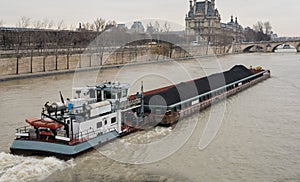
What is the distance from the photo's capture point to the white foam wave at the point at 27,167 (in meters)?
10.6

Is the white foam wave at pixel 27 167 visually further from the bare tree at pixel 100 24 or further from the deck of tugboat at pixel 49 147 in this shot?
the bare tree at pixel 100 24

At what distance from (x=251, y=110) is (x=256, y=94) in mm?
6342

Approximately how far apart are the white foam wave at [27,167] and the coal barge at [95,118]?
0.36m

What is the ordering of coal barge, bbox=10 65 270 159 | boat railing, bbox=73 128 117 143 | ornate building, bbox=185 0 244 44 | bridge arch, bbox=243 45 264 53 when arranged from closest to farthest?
coal barge, bbox=10 65 270 159 < boat railing, bbox=73 128 117 143 < bridge arch, bbox=243 45 264 53 < ornate building, bbox=185 0 244 44

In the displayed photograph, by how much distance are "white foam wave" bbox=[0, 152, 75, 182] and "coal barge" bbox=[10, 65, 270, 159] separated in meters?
0.36

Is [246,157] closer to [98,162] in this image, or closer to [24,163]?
[98,162]

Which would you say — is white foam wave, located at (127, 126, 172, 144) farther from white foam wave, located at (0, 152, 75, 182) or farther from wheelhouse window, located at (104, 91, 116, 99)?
white foam wave, located at (0, 152, 75, 182)

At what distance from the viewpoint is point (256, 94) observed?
26547 millimetres

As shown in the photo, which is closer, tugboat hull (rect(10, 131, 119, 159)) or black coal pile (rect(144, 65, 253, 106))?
tugboat hull (rect(10, 131, 119, 159))

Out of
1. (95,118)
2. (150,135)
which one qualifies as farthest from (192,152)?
(95,118)

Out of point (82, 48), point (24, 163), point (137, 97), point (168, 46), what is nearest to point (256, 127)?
point (137, 97)

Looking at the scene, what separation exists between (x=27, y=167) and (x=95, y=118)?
9.57 ft

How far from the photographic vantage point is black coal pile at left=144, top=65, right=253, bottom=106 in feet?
58.0

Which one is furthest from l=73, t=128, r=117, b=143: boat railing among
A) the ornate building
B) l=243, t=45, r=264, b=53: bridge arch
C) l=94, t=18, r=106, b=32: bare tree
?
the ornate building
